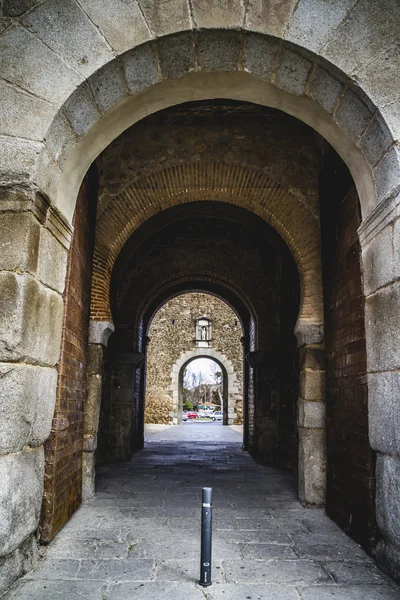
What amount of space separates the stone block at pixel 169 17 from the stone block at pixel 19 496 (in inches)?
Result: 108

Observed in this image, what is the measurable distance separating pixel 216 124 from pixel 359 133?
9.17 feet

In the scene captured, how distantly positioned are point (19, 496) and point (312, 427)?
3082 millimetres

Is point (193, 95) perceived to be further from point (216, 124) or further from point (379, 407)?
point (379, 407)

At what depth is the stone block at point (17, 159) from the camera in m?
2.74

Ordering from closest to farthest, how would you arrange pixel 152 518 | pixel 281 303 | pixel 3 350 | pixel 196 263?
pixel 3 350 → pixel 152 518 → pixel 281 303 → pixel 196 263

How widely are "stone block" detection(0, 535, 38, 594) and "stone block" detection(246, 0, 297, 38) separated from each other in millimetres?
3548

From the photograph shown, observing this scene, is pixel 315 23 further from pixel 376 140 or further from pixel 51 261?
pixel 51 261

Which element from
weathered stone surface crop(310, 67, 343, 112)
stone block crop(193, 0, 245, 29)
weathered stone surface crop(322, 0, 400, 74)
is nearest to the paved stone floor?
weathered stone surface crop(310, 67, 343, 112)

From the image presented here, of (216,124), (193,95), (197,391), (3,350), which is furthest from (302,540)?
(197,391)

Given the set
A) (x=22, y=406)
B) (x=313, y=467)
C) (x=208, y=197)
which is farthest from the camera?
(x=208, y=197)

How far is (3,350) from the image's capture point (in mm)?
2600

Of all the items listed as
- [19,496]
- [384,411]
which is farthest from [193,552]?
[384,411]

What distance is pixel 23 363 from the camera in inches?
107

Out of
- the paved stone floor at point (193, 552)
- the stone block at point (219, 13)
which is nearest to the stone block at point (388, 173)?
the stone block at point (219, 13)
